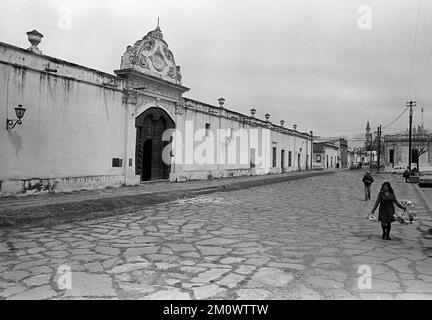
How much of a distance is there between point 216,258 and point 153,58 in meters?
13.0

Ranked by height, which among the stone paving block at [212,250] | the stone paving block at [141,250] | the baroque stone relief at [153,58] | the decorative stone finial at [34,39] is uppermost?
the baroque stone relief at [153,58]

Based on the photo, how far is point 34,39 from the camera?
37.6ft

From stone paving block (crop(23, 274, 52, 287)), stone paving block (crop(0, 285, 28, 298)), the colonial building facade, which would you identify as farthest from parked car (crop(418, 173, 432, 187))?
stone paving block (crop(0, 285, 28, 298))

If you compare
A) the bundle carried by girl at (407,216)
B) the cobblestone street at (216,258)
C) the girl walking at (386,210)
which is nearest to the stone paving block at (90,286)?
the cobblestone street at (216,258)

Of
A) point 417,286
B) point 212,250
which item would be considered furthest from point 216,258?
point 417,286

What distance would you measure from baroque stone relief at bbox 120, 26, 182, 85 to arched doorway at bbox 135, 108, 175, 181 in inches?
71.9

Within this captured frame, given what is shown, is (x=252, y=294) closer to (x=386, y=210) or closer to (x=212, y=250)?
(x=212, y=250)

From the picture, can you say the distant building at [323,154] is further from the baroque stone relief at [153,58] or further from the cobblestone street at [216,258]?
the cobblestone street at [216,258]

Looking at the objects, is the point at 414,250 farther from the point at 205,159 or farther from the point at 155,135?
the point at 205,159

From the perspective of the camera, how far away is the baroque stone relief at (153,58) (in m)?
15.3

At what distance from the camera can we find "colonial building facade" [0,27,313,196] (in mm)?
10844

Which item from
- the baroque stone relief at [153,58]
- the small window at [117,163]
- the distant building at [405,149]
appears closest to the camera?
the small window at [117,163]

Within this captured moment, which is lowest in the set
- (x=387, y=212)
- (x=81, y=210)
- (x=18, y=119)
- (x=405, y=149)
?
(x=81, y=210)

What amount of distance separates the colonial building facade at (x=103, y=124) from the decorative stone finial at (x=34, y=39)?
29mm
